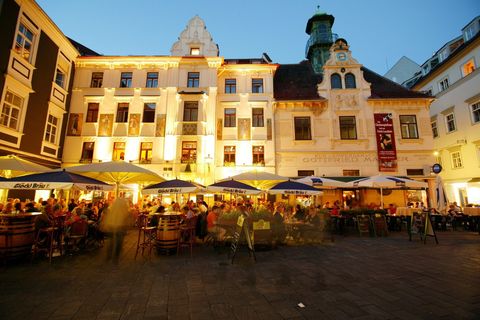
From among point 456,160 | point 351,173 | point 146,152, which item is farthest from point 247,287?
point 456,160

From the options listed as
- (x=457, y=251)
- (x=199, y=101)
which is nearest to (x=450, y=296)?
(x=457, y=251)

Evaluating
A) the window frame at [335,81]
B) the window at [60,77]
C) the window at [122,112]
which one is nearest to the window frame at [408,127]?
the window frame at [335,81]

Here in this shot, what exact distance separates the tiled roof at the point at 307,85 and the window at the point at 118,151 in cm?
1384

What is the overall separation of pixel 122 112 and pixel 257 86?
12.0 metres

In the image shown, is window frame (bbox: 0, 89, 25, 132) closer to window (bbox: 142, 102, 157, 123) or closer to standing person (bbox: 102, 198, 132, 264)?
window (bbox: 142, 102, 157, 123)

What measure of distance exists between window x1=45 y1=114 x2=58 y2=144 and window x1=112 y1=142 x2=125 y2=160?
4215mm

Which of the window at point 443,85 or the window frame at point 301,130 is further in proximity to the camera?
the window at point 443,85

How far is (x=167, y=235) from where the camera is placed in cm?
769

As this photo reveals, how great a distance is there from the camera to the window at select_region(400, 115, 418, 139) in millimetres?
18781

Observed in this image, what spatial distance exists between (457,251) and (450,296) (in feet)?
17.3

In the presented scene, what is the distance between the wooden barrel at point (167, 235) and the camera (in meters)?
7.64

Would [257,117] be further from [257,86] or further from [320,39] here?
[320,39]

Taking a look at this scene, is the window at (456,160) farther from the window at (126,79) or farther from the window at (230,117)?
the window at (126,79)

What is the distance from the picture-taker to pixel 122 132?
1841 cm
